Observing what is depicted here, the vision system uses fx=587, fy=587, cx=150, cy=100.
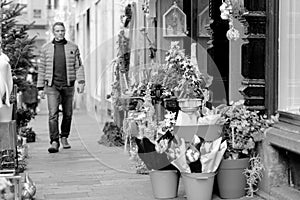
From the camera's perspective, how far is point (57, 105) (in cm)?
848

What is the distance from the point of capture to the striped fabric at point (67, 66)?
8.47m

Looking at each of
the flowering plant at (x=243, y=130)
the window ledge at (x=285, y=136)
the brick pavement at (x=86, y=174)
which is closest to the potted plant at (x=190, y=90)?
the flowering plant at (x=243, y=130)

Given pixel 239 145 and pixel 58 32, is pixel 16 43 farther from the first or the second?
pixel 239 145

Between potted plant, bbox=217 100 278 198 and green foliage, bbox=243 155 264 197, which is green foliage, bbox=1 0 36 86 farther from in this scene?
green foliage, bbox=243 155 264 197

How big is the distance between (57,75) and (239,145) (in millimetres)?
3870

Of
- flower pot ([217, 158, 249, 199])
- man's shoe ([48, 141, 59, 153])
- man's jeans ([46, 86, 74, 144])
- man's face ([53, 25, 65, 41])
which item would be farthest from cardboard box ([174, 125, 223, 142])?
man's face ([53, 25, 65, 41])

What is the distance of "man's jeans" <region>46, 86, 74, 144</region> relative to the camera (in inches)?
333

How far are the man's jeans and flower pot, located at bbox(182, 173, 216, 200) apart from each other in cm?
367

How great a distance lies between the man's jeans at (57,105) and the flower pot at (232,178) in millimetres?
3668

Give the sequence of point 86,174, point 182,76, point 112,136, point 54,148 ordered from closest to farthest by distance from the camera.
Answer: point 182,76, point 86,174, point 54,148, point 112,136

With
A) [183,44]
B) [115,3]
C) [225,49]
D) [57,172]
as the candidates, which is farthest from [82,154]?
[115,3]

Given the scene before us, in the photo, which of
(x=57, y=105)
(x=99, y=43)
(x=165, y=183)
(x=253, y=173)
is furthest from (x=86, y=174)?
(x=99, y=43)

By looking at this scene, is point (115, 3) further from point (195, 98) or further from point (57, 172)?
point (195, 98)

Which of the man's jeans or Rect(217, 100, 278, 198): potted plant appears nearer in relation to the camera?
Rect(217, 100, 278, 198): potted plant
